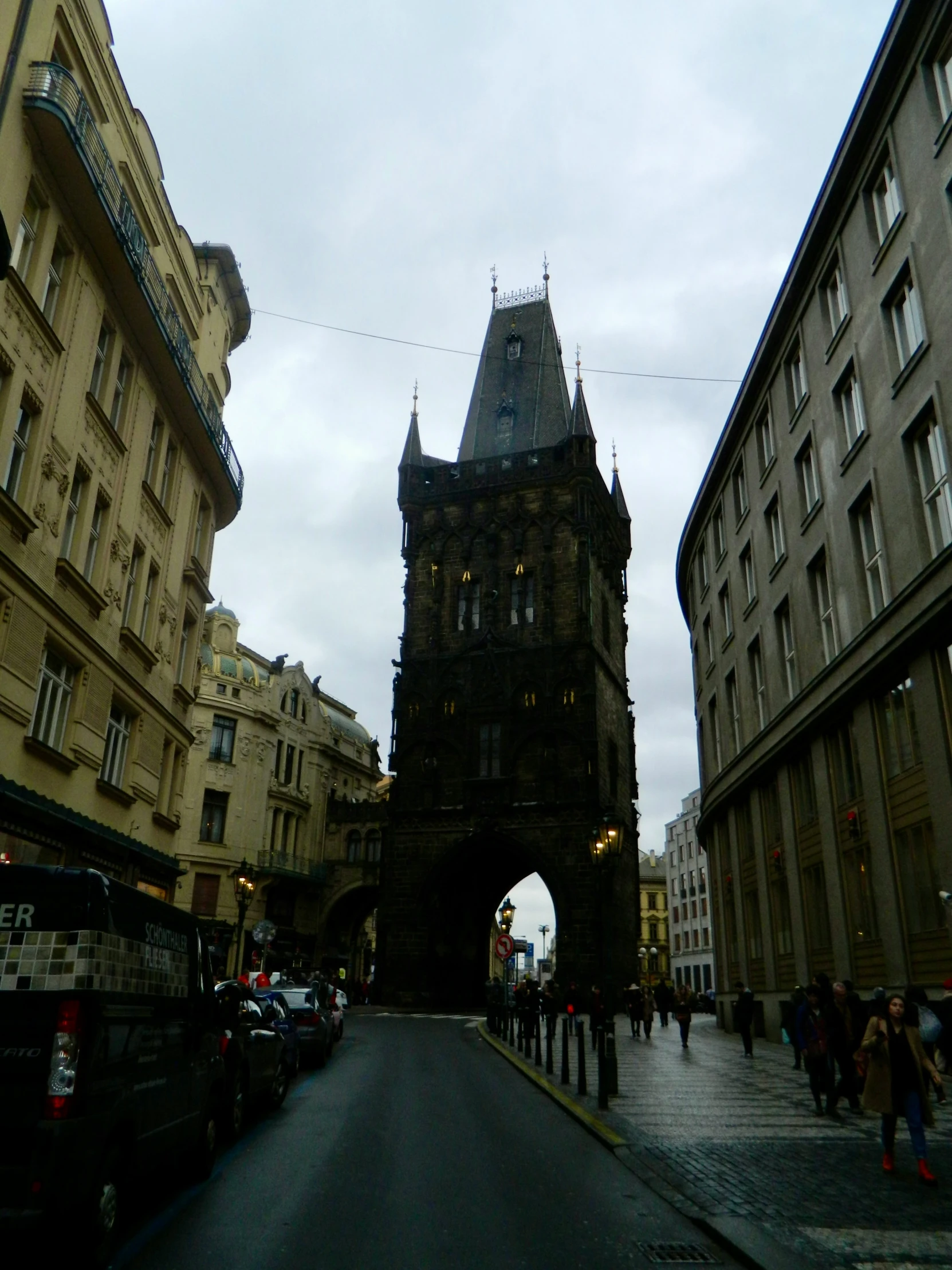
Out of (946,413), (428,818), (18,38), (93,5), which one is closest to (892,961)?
(946,413)

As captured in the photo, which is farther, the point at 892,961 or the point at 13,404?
the point at 892,961

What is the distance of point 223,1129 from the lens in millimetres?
10406

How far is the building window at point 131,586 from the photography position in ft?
67.5

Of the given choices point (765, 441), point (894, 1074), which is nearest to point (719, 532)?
point (765, 441)

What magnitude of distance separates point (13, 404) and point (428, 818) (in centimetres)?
3488

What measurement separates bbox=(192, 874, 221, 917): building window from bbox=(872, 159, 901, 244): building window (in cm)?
4149

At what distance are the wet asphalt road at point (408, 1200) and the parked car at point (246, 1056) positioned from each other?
0.34 metres

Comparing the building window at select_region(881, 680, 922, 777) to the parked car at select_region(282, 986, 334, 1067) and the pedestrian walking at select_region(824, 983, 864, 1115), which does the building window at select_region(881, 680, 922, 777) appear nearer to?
the pedestrian walking at select_region(824, 983, 864, 1115)

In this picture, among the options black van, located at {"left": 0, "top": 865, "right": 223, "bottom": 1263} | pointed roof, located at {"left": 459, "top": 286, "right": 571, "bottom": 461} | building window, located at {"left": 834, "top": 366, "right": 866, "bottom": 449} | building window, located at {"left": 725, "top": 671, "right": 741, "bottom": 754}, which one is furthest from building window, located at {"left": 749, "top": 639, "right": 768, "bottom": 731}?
pointed roof, located at {"left": 459, "top": 286, "right": 571, "bottom": 461}

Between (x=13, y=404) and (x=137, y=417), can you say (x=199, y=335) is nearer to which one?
(x=137, y=417)

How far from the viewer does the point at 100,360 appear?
19578mm

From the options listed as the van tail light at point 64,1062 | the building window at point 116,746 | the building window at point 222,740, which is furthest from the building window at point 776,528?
the building window at point 222,740

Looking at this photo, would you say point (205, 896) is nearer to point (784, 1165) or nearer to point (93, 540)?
point (93, 540)

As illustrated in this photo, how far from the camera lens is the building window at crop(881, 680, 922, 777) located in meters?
17.9
